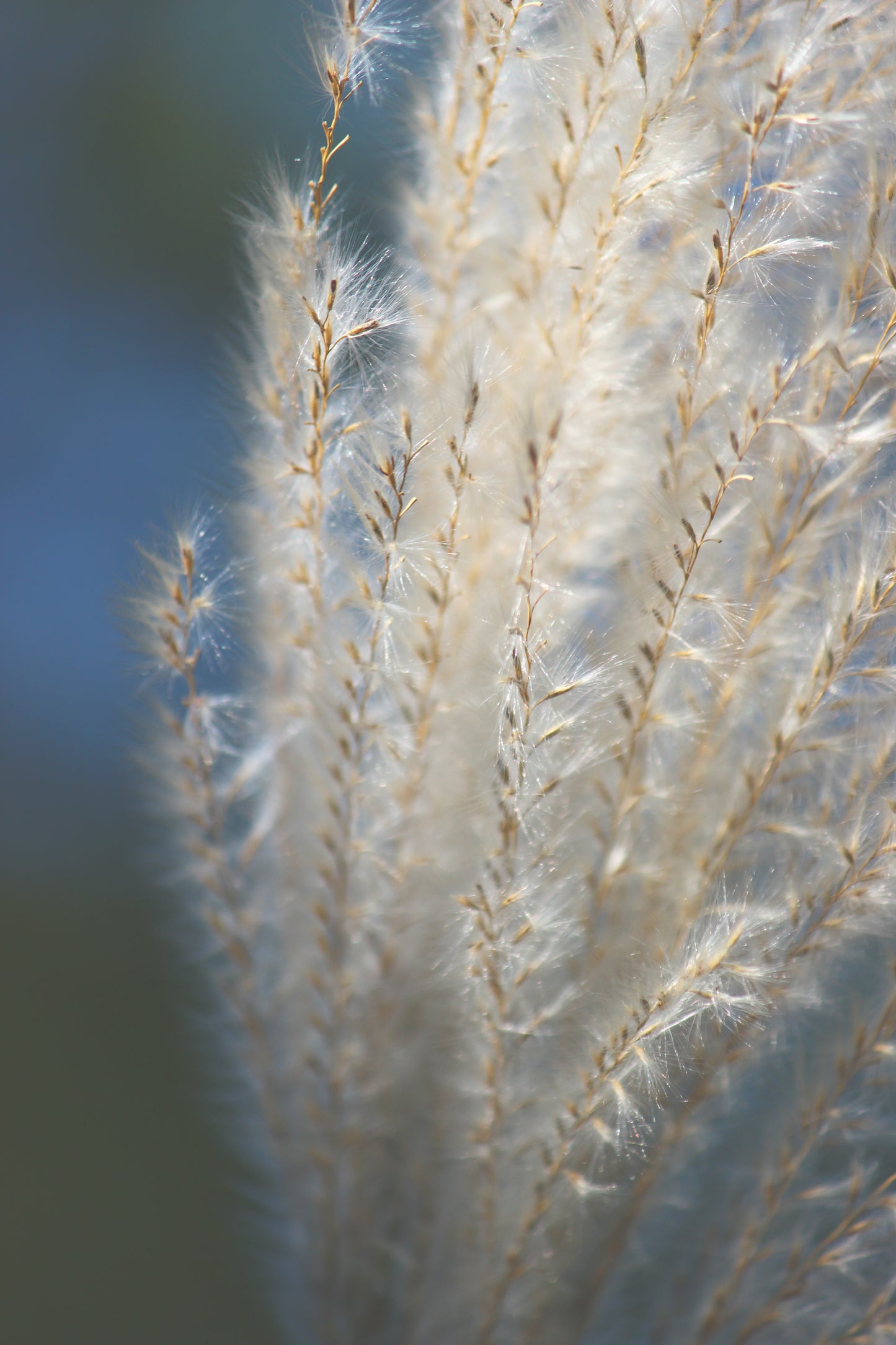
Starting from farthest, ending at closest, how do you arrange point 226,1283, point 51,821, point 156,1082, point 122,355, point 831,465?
point 122,355 → point 51,821 → point 156,1082 → point 226,1283 → point 831,465

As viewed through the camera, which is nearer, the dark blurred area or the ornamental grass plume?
the ornamental grass plume

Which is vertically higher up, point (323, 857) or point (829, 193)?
point (829, 193)

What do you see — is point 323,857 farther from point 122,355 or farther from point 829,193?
point 122,355

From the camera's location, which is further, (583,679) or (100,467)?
(100,467)

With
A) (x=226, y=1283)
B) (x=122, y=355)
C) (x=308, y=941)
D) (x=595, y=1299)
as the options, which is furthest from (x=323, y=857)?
(x=122, y=355)
